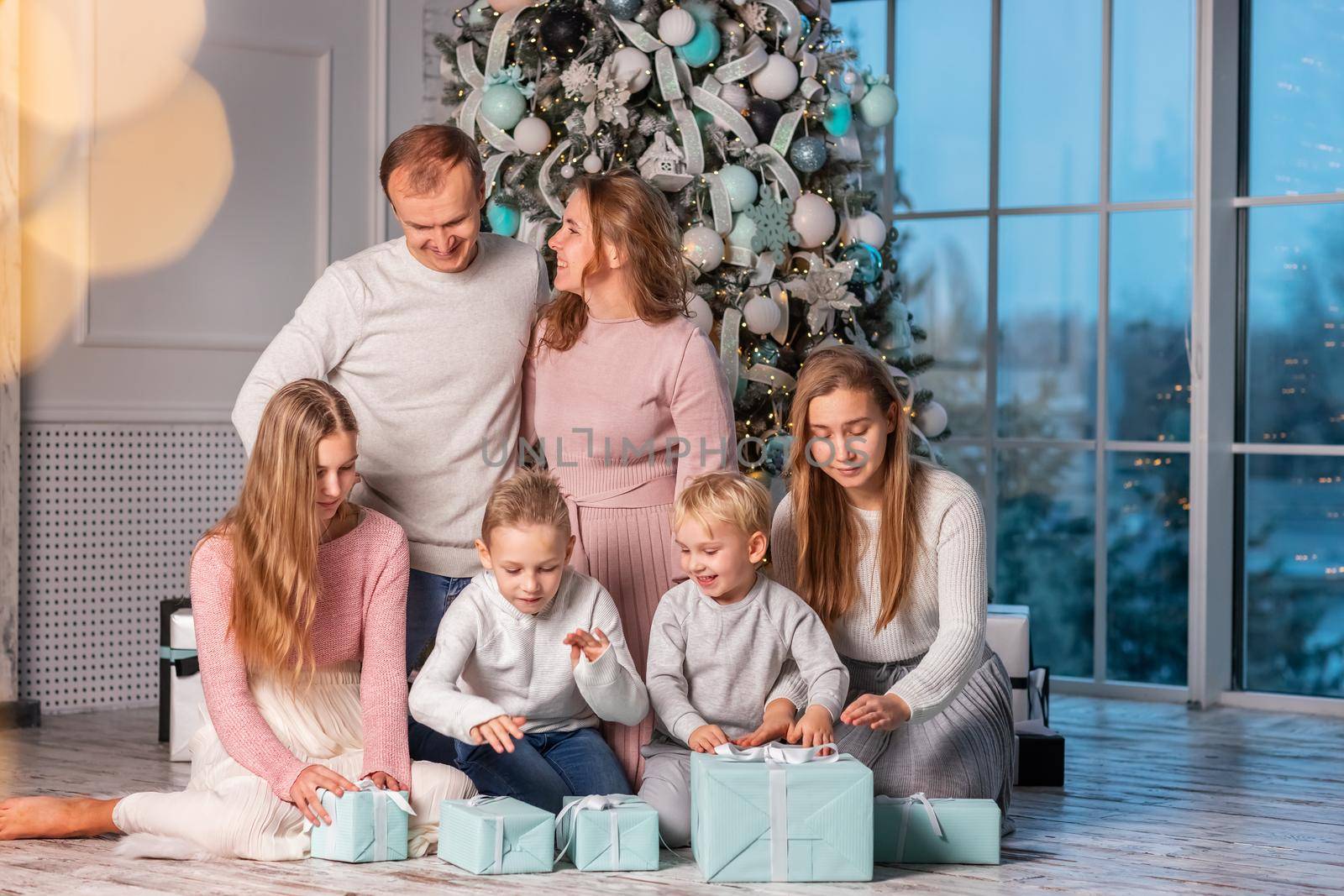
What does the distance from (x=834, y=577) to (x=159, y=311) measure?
238 centimetres

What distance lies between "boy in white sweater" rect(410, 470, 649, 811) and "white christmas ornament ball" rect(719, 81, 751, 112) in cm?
156

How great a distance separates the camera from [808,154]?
3893mm

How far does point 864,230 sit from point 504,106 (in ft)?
3.25

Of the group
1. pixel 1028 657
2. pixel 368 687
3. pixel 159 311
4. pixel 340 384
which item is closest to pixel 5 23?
pixel 159 311

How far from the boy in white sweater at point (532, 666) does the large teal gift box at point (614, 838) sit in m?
0.16

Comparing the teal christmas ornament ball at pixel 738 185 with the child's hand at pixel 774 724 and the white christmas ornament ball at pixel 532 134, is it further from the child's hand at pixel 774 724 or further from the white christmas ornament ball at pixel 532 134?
the child's hand at pixel 774 724

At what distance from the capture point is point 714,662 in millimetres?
2658

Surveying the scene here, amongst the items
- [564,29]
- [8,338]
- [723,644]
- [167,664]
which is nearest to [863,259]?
[564,29]

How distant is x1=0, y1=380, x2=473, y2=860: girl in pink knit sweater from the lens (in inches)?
98.9

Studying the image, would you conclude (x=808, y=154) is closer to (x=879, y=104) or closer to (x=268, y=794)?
(x=879, y=104)

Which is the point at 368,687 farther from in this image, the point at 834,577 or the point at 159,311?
the point at 159,311

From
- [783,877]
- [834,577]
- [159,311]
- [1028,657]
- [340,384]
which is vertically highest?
[159,311]

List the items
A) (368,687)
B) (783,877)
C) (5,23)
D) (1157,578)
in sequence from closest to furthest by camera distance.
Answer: (783,877)
(368,687)
(5,23)
(1157,578)

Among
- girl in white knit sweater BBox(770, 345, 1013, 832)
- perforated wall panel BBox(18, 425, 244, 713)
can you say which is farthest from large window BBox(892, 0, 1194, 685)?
perforated wall panel BBox(18, 425, 244, 713)
